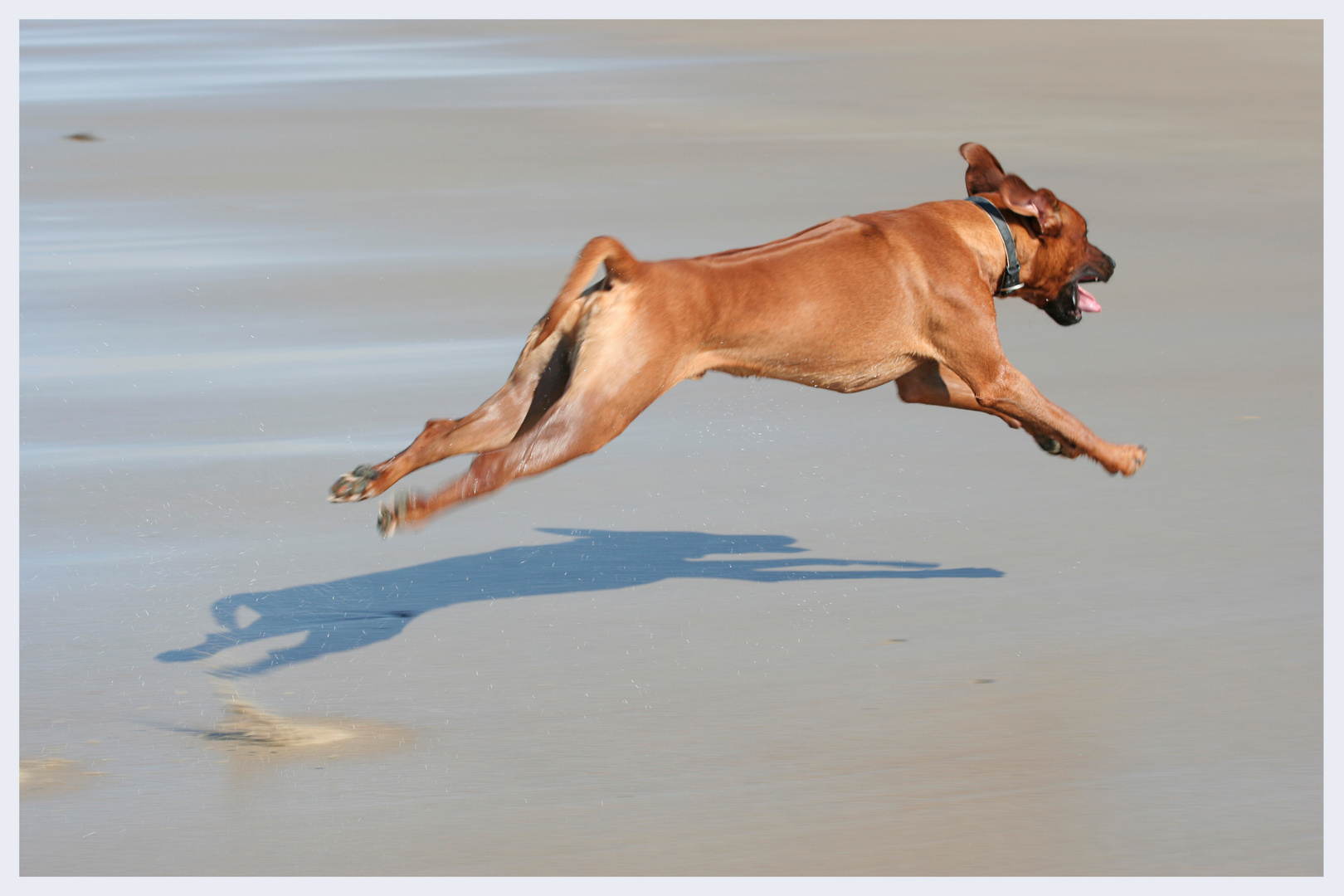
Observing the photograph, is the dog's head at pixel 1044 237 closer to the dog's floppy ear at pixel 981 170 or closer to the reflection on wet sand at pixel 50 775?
the dog's floppy ear at pixel 981 170

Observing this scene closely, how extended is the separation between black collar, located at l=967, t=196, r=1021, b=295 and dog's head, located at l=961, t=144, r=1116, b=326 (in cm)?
3

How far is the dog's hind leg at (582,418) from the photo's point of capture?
521 cm

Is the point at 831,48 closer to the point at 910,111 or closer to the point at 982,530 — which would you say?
the point at 910,111

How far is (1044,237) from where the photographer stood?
6.24 metres

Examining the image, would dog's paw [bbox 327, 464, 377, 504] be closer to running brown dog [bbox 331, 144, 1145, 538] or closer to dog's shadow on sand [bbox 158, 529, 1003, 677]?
running brown dog [bbox 331, 144, 1145, 538]

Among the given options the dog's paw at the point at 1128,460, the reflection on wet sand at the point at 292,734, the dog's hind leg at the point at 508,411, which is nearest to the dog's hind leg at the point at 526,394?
the dog's hind leg at the point at 508,411

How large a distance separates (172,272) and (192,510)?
13.9 ft

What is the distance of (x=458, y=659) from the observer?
514cm

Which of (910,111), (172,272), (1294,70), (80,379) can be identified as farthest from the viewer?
(1294,70)

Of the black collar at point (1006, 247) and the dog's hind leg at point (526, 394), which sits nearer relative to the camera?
the dog's hind leg at point (526, 394)

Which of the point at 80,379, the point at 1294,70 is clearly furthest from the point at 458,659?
the point at 1294,70

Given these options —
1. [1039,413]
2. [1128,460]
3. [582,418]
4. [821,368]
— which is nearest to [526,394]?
[582,418]

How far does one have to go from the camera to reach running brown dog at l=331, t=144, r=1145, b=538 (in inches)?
207

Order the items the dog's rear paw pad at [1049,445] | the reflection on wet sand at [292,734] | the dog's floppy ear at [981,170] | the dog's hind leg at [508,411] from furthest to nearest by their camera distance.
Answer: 1. the dog's floppy ear at [981,170]
2. the dog's rear paw pad at [1049,445]
3. the dog's hind leg at [508,411]
4. the reflection on wet sand at [292,734]
